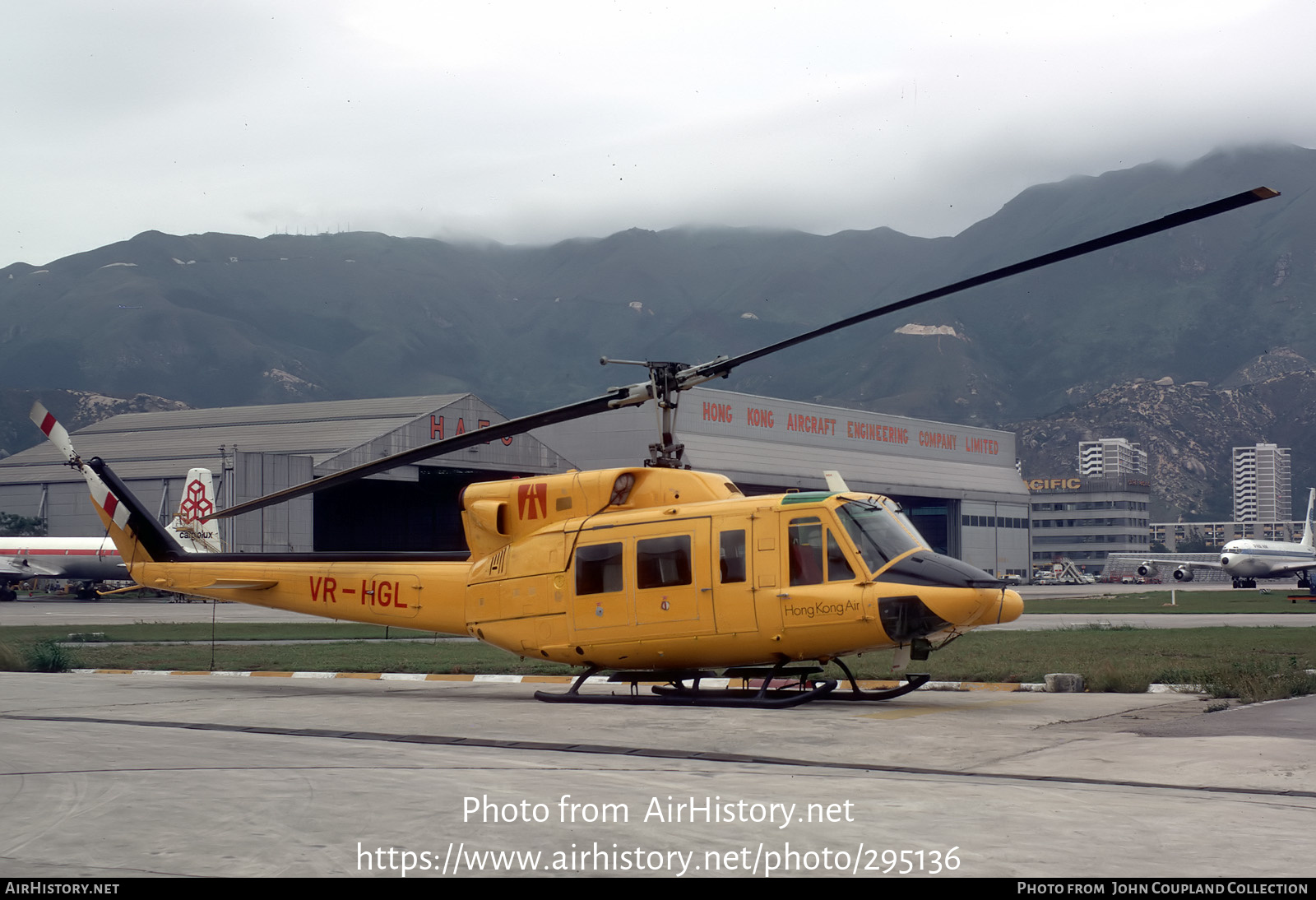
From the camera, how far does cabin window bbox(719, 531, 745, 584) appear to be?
1432 cm

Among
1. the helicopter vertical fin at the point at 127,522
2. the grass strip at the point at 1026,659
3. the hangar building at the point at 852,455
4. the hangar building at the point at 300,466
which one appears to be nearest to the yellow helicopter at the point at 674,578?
the helicopter vertical fin at the point at 127,522

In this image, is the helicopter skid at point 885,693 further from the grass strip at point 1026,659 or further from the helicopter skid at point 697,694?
the grass strip at point 1026,659

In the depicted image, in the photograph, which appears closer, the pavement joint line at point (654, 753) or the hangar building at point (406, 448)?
the pavement joint line at point (654, 753)

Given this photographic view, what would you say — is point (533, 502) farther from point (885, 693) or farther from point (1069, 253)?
point (1069, 253)

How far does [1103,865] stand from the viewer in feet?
19.5

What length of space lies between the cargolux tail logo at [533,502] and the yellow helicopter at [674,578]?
0.02 metres

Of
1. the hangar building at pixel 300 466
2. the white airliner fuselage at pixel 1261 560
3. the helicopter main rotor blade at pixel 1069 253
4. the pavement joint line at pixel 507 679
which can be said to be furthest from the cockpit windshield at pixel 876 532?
the white airliner fuselage at pixel 1261 560

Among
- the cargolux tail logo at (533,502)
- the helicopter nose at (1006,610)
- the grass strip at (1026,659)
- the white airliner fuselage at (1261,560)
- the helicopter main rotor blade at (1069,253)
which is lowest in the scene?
the white airliner fuselage at (1261,560)

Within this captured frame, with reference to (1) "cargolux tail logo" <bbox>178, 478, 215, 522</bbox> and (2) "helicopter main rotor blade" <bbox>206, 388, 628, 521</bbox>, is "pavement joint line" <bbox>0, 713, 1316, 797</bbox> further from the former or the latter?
(1) "cargolux tail logo" <bbox>178, 478, 215, 522</bbox>

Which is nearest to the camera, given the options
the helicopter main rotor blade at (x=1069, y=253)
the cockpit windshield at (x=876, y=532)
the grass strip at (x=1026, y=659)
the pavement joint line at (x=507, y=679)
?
the helicopter main rotor blade at (x=1069, y=253)

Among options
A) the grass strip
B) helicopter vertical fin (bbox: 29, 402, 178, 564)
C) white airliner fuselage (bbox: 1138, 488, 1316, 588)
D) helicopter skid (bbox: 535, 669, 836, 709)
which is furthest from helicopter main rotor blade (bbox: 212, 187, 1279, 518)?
white airliner fuselage (bbox: 1138, 488, 1316, 588)

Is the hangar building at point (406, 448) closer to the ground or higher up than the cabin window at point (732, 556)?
higher up

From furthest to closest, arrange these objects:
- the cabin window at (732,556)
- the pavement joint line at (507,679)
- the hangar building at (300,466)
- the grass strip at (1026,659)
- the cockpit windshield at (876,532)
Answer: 1. the hangar building at (300,466)
2. the pavement joint line at (507,679)
3. the grass strip at (1026,659)
4. the cabin window at (732,556)
5. the cockpit windshield at (876,532)

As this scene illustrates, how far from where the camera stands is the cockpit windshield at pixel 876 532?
45.6ft
